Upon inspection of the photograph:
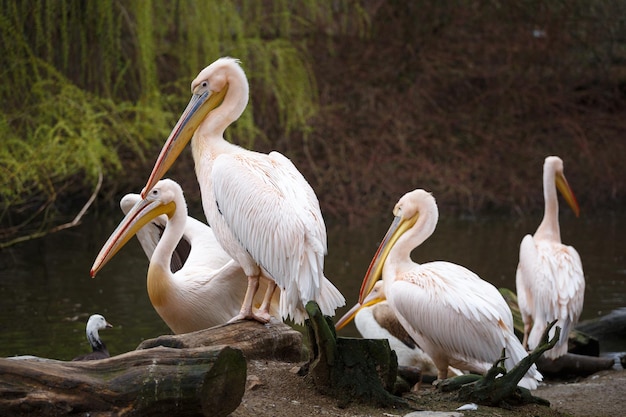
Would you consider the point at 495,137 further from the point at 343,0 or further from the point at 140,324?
the point at 140,324

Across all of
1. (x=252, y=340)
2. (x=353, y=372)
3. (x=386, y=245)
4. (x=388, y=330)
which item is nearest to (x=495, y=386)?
(x=353, y=372)

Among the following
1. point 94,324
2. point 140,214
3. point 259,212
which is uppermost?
point 259,212

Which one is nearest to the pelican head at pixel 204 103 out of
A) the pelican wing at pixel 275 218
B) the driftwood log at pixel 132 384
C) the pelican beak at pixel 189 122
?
the pelican beak at pixel 189 122

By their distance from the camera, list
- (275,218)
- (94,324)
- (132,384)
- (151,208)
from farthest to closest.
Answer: (94,324) < (151,208) < (275,218) < (132,384)

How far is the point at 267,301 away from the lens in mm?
4078

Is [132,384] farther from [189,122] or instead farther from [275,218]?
[189,122]

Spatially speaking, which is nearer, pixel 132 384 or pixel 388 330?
pixel 132 384

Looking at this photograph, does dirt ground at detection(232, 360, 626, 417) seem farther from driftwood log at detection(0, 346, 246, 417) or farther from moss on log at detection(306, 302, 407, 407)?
driftwood log at detection(0, 346, 246, 417)

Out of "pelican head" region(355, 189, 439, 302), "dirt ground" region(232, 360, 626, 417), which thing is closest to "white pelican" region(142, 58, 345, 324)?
"dirt ground" region(232, 360, 626, 417)

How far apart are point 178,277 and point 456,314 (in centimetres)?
135

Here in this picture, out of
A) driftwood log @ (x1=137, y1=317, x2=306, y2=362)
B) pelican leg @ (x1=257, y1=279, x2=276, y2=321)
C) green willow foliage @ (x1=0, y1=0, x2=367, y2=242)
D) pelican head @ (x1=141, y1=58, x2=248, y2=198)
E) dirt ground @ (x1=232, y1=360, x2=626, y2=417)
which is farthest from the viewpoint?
green willow foliage @ (x1=0, y1=0, x2=367, y2=242)

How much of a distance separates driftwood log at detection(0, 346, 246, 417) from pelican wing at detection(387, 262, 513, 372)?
1.99 meters

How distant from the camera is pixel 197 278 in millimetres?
4512

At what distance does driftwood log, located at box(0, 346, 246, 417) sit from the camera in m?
2.77
